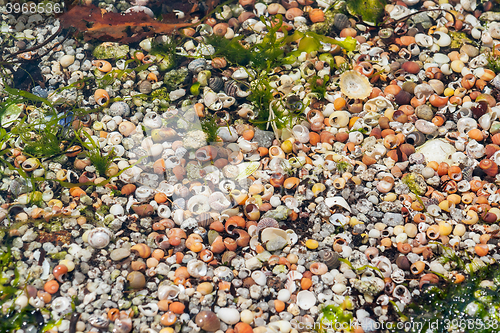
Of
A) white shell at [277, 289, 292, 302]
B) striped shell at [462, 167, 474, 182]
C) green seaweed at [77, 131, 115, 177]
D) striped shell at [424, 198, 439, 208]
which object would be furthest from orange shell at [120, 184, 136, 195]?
striped shell at [462, 167, 474, 182]

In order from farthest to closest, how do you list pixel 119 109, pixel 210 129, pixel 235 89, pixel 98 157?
pixel 235 89, pixel 119 109, pixel 210 129, pixel 98 157

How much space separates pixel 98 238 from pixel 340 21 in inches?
99.7

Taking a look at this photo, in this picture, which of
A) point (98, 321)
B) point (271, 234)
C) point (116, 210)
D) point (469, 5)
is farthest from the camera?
point (469, 5)

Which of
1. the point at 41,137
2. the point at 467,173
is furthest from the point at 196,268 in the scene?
the point at 467,173

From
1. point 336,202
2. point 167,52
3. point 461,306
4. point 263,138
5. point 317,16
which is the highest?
point 317,16

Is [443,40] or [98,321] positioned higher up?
[443,40]

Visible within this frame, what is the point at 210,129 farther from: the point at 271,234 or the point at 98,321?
the point at 98,321

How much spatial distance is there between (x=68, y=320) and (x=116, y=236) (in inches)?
20.3

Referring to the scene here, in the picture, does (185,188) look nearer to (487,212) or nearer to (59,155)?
(59,155)

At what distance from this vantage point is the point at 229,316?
1.92m

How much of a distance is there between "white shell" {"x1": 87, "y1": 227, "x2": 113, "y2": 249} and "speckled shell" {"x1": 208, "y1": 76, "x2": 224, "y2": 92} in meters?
1.32

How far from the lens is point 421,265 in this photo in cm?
206

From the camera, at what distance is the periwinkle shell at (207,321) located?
188cm

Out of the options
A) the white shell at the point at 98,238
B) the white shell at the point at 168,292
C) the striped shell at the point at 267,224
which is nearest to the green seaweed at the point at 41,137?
the white shell at the point at 98,238
